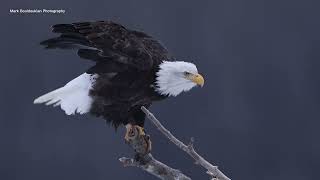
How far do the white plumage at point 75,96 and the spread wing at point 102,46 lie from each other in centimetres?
41

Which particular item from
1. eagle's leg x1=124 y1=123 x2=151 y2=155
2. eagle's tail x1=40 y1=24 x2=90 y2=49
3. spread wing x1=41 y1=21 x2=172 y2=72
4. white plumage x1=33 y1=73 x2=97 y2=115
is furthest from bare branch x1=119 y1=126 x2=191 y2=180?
eagle's tail x1=40 y1=24 x2=90 y2=49

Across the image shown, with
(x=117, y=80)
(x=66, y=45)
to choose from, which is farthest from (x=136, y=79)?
(x=66, y=45)

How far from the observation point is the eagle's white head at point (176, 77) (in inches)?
247

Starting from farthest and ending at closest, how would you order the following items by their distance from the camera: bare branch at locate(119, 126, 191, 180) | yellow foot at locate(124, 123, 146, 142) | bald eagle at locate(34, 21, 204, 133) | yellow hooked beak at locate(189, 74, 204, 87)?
yellow foot at locate(124, 123, 146, 142) → bald eagle at locate(34, 21, 204, 133) → yellow hooked beak at locate(189, 74, 204, 87) → bare branch at locate(119, 126, 191, 180)

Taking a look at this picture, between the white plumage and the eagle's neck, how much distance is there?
71 centimetres

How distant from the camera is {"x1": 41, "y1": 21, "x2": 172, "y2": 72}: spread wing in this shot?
21.2 ft

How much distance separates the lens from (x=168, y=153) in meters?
14.9

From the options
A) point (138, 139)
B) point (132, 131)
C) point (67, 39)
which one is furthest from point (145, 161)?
point (67, 39)

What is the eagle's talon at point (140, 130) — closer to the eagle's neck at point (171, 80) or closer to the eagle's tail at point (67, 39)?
the eagle's neck at point (171, 80)

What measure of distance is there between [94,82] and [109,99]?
0.26 metres

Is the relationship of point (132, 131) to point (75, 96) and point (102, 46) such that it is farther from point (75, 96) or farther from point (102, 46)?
point (102, 46)

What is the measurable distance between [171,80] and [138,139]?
67 centimetres

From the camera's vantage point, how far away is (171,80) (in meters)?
6.36

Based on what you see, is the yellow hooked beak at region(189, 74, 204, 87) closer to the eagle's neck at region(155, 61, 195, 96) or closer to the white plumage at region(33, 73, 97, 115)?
the eagle's neck at region(155, 61, 195, 96)
